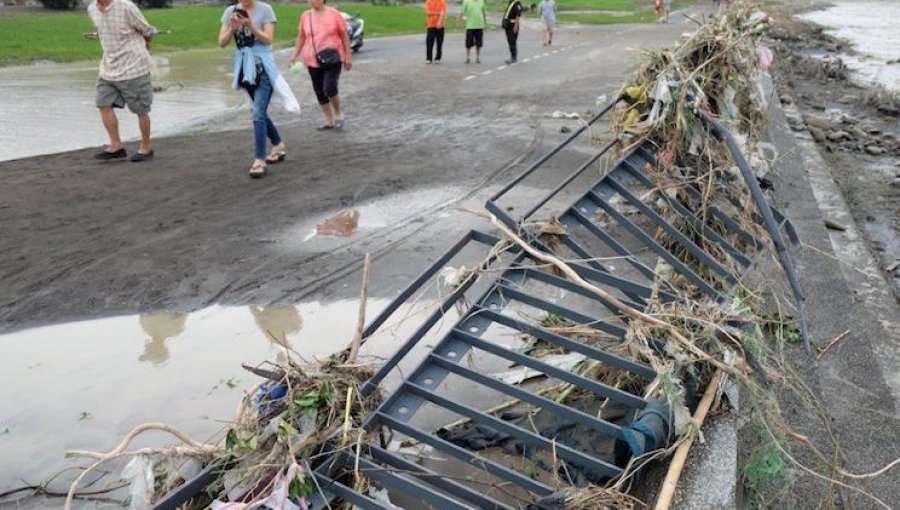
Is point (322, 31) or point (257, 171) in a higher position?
point (322, 31)

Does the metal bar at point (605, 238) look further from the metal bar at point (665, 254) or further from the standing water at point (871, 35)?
the standing water at point (871, 35)

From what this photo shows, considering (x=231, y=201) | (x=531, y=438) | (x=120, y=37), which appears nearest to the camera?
(x=531, y=438)

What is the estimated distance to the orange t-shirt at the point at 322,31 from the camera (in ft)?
28.6

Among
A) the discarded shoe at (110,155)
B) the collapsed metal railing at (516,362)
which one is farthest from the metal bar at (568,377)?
the discarded shoe at (110,155)

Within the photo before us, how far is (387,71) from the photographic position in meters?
15.2

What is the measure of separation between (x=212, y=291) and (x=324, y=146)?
397cm

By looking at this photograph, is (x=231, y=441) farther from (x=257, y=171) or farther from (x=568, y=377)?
(x=257, y=171)

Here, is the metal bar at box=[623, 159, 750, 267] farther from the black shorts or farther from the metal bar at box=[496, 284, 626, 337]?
the black shorts

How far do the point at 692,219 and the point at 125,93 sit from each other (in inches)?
227

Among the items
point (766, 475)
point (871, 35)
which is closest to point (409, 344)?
point (766, 475)

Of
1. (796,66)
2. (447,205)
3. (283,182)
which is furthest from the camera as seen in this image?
(796,66)

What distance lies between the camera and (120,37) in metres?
7.53

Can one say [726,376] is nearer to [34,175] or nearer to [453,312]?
[453,312]

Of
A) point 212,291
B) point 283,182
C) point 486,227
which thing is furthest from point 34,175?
point 486,227
